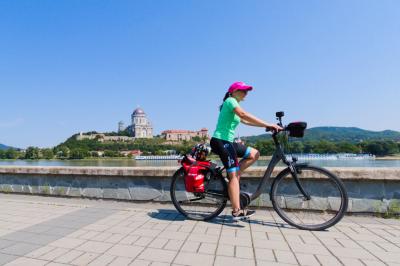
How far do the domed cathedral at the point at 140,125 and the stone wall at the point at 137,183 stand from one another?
142920 mm

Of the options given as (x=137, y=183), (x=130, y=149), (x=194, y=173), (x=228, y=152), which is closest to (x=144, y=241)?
(x=194, y=173)

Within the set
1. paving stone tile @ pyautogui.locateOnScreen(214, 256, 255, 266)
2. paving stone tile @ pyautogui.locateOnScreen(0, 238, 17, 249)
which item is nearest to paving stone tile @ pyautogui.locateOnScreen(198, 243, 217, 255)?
paving stone tile @ pyautogui.locateOnScreen(214, 256, 255, 266)

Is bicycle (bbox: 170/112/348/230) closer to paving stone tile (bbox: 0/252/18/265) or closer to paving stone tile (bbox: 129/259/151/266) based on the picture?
paving stone tile (bbox: 129/259/151/266)

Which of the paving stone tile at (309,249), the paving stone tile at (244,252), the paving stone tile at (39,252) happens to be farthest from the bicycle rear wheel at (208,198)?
the paving stone tile at (39,252)

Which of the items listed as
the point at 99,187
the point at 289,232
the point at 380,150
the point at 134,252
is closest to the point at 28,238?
the point at 134,252

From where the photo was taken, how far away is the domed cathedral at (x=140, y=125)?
147 m

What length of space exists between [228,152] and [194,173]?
552 mm

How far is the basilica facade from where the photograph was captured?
147250mm

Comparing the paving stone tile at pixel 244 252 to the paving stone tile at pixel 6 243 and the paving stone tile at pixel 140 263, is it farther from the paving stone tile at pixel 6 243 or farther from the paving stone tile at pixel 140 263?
the paving stone tile at pixel 6 243

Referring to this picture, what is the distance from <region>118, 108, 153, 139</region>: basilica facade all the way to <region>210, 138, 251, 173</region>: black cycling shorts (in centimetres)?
14445

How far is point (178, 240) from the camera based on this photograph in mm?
3070

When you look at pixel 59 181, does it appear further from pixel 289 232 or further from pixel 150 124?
pixel 150 124

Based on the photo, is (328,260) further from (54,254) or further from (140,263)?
(54,254)

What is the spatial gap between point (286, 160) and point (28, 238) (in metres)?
3.13
